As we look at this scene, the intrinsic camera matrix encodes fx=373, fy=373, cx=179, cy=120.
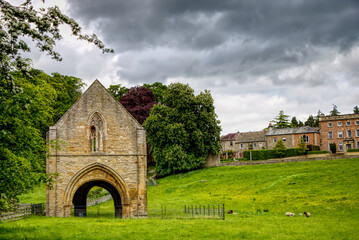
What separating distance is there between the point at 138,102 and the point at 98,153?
136 ft

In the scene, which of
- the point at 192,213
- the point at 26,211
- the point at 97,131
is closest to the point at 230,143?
the point at 192,213

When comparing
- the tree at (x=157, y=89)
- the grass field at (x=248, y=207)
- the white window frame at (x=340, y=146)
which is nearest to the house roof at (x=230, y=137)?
the white window frame at (x=340, y=146)

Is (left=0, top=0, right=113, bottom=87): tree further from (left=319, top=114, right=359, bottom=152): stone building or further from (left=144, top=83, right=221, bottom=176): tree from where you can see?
(left=319, top=114, right=359, bottom=152): stone building

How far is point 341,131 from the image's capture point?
75.1 meters

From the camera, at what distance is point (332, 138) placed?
75938mm

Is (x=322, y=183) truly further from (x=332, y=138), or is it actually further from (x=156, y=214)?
(x=332, y=138)

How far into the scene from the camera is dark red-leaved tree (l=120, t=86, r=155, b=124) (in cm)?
6519

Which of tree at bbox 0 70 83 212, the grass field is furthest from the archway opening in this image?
tree at bbox 0 70 83 212

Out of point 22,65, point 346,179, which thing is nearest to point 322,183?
point 346,179

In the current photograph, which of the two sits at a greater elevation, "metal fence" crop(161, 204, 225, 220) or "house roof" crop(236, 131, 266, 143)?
"house roof" crop(236, 131, 266, 143)

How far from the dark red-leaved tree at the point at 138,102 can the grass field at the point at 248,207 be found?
14.9 m

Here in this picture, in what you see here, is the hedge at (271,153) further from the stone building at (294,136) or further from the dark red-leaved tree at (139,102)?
the dark red-leaved tree at (139,102)

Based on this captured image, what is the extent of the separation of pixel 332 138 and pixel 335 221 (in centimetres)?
5644

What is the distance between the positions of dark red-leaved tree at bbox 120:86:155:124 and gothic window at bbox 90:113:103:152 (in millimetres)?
39060
